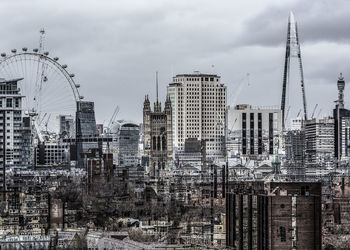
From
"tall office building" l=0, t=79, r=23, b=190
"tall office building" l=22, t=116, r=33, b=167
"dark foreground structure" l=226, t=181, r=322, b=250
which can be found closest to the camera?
"dark foreground structure" l=226, t=181, r=322, b=250

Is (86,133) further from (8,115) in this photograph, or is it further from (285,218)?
(285,218)

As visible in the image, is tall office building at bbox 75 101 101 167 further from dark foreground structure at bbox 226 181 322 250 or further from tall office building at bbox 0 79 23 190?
dark foreground structure at bbox 226 181 322 250

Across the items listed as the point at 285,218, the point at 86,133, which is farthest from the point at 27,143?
the point at 285,218

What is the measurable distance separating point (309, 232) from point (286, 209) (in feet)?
3.94

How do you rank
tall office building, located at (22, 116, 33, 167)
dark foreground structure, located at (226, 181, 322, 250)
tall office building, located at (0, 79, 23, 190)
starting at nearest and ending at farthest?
dark foreground structure, located at (226, 181, 322, 250) < tall office building, located at (0, 79, 23, 190) < tall office building, located at (22, 116, 33, 167)

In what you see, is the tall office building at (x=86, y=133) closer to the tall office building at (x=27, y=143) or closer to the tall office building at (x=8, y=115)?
the tall office building at (x=27, y=143)

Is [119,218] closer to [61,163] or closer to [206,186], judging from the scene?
[206,186]

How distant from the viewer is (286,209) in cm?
5216

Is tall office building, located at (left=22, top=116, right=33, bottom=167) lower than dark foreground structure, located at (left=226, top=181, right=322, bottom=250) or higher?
higher

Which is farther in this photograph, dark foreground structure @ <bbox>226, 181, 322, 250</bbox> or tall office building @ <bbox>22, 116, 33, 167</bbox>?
tall office building @ <bbox>22, 116, 33, 167</bbox>

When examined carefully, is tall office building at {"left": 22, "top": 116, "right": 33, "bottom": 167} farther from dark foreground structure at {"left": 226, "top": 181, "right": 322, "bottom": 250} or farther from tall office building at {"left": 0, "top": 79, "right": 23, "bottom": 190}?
dark foreground structure at {"left": 226, "top": 181, "right": 322, "bottom": 250}

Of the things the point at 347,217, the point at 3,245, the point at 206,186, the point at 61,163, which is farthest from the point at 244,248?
the point at 61,163

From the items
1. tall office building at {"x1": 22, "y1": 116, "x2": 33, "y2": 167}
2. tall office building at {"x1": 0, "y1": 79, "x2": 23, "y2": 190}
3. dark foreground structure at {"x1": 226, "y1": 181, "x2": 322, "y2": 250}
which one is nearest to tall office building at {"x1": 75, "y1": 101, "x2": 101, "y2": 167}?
tall office building at {"x1": 22, "y1": 116, "x2": 33, "y2": 167}

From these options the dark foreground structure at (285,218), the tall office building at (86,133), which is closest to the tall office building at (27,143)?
the tall office building at (86,133)
